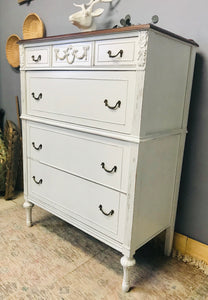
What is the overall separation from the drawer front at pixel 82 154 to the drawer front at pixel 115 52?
1.28ft

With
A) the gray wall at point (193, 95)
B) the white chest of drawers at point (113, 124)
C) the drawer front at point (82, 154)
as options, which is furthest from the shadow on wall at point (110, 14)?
the drawer front at point (82, 154)

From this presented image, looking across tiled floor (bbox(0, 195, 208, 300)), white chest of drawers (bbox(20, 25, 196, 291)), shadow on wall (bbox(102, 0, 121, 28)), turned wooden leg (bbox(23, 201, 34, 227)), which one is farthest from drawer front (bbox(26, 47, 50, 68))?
tiled floor (bbox(0, 195, 208, 300))

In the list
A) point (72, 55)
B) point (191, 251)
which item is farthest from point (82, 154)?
point (191, 251)

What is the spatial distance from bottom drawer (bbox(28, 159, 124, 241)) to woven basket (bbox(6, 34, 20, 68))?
120 centimetres

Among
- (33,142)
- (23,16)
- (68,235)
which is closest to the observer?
(33,142)

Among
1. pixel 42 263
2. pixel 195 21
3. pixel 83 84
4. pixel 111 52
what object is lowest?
pixel 42 263

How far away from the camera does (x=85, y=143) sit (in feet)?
4.91

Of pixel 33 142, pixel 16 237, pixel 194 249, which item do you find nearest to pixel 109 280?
pixel 194 249

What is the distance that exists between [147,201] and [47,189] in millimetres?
723

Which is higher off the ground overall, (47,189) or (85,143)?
(85,143)

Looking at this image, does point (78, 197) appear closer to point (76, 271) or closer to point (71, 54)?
point (76, 271)

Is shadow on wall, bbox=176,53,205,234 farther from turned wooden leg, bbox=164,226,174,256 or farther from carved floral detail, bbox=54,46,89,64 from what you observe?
carved floral detail, bbox=54,46,89,64

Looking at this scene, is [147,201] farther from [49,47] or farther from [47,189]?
[49,47]

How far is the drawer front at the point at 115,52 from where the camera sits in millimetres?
1202
